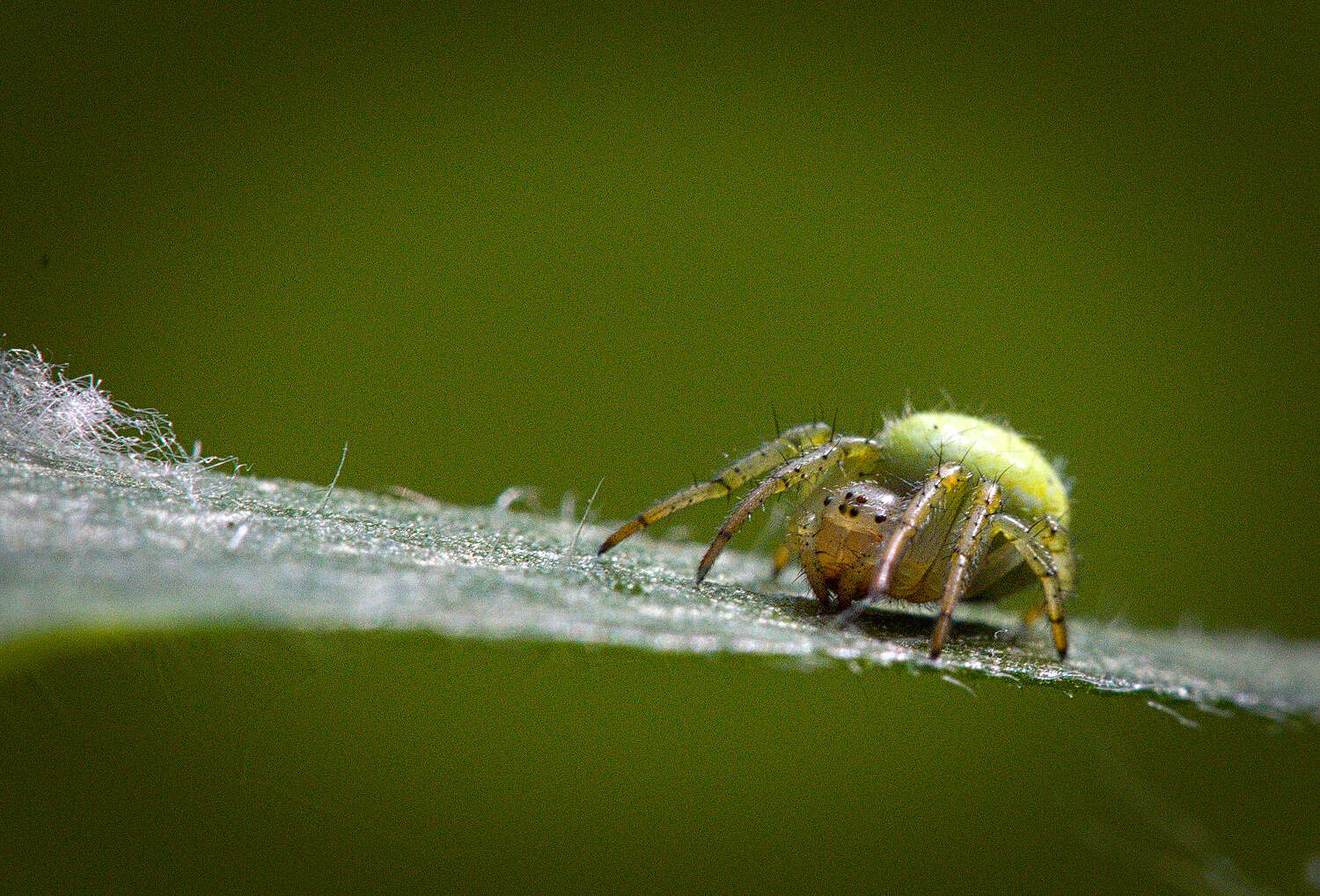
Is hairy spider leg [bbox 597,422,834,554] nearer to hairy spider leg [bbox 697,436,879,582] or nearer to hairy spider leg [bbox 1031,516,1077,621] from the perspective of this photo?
hairy spider leg [bbox 697,436,879,582]

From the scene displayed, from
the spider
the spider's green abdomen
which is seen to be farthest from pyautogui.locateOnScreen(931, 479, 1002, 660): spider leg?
the spider's green abdomen

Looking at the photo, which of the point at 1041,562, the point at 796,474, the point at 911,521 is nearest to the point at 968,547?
the point at 911,521

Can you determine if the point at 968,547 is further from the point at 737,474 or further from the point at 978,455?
the point at 737,474

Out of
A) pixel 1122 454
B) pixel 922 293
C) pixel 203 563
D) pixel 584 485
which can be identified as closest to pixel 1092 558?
pixel 1122 454

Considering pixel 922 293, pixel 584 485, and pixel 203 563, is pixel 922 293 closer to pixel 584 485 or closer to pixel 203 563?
pixel 584 485

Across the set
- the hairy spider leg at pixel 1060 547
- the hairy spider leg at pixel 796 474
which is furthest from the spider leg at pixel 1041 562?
the hairy spider leg at pixel 796 474

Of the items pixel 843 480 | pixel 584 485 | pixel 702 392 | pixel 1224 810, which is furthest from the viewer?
pixel 702 392
